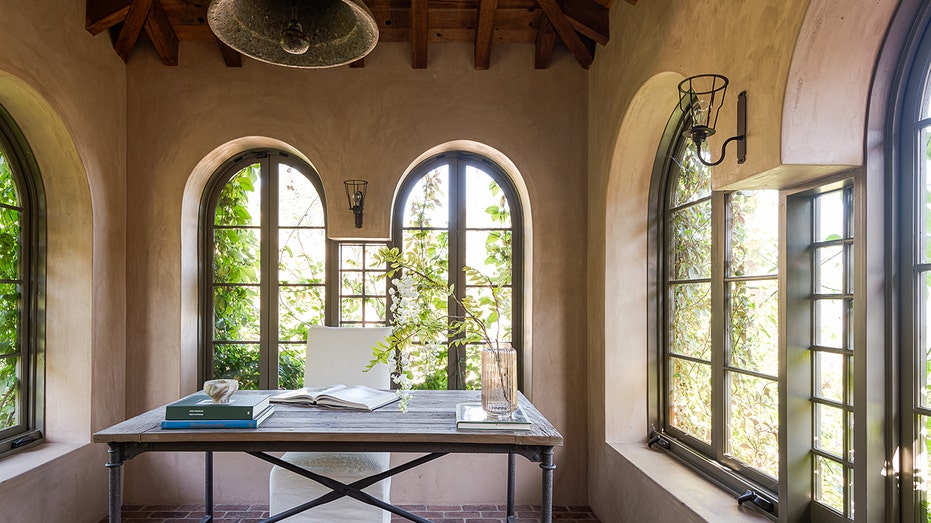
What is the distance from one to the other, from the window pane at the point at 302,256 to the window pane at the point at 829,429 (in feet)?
9.85

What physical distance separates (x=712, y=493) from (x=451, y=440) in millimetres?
1204

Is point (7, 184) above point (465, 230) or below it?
above

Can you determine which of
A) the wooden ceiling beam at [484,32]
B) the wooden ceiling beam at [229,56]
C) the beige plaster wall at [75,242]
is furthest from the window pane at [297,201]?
the wooden ceiling beam at [484,32]

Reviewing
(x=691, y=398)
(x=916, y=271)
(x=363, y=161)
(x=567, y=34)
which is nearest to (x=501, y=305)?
(x=363, y=161)

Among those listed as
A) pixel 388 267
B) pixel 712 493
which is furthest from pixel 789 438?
pixel 388 267

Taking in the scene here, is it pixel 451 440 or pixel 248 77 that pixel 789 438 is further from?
pixel 248 77

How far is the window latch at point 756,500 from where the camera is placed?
7.66 feet

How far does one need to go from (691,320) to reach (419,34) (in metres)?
2.27

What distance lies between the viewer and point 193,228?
4.02m

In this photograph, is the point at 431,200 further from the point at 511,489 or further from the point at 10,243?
the point at 10,243

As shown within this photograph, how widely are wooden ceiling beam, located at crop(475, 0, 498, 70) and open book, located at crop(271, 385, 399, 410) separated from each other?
2141 millimetres

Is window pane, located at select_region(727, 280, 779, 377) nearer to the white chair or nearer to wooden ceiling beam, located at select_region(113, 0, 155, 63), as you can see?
the white chair

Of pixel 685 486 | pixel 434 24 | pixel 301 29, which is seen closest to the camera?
pixel 301 29

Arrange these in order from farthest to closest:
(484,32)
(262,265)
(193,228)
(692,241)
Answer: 1. (262,265)
2. (193,228)
3. (484,32)
4. (692,241)
